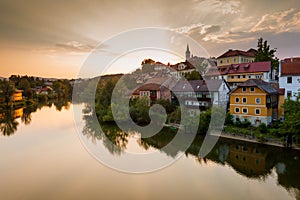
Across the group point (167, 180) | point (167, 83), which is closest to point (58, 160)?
point (167, 180)

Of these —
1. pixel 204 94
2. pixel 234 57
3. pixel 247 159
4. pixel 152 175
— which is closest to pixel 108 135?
pixel 152 175

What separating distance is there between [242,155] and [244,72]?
9951 millimetres

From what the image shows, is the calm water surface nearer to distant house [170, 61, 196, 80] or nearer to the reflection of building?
the reflection of building

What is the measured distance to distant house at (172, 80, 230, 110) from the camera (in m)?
15.6

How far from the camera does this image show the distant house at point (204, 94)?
1561cm

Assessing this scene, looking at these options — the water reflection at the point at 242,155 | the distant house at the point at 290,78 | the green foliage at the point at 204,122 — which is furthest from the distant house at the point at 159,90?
the distant house at the point at 290,78

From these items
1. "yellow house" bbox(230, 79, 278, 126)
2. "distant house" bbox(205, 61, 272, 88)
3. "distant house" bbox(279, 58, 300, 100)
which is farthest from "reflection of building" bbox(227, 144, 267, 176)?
"distant house" bbox(205, 61, 272, 88)

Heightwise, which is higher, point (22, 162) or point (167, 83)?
point (167, 83)

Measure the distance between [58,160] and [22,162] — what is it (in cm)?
147

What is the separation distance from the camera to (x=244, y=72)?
708 inches

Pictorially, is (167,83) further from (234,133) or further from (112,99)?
(234,133)

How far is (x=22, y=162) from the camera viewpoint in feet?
30.3

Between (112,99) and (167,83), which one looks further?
(167,83)

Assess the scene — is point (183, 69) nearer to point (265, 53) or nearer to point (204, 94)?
point (265, 53)
